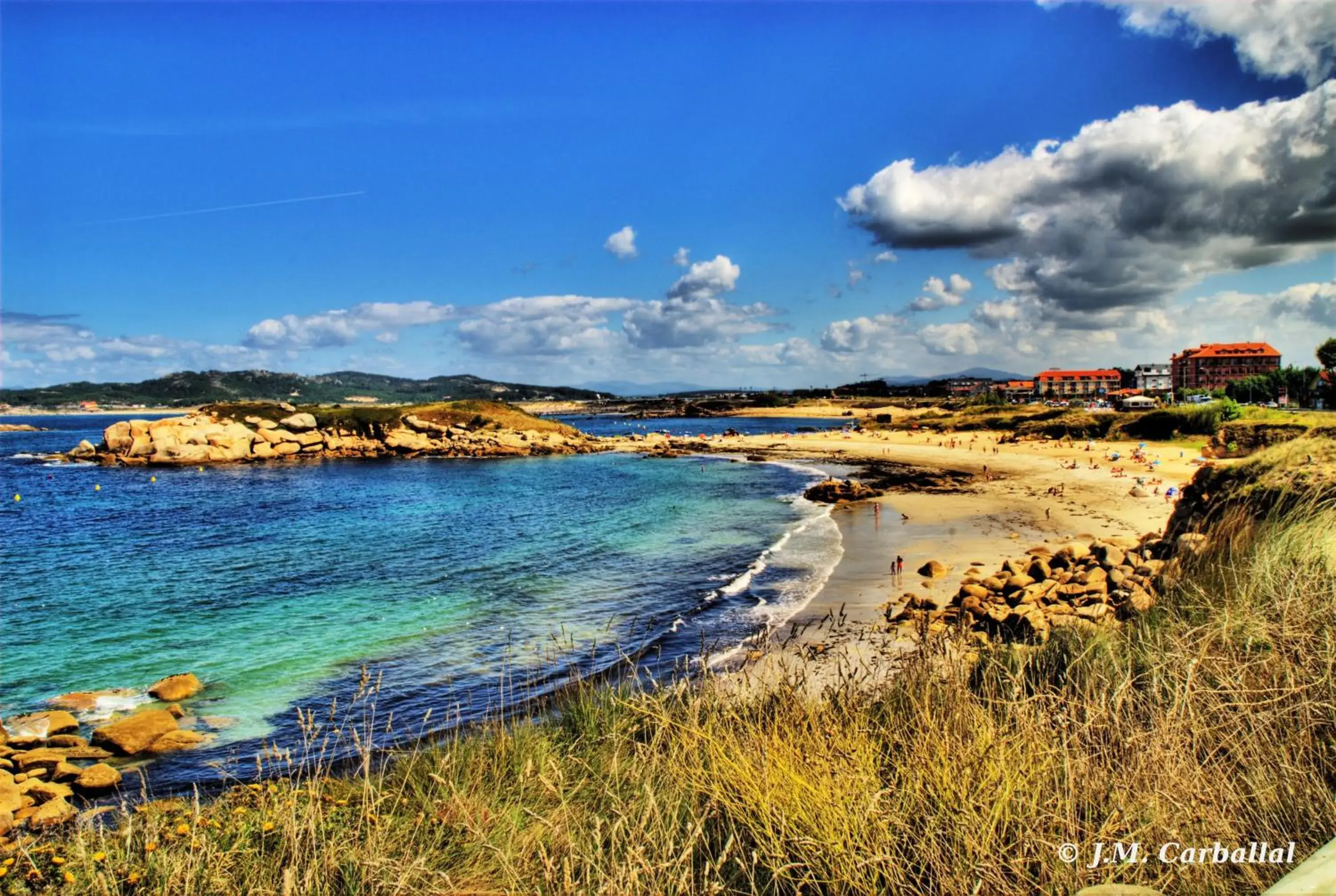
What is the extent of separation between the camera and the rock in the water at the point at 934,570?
20.2 meters

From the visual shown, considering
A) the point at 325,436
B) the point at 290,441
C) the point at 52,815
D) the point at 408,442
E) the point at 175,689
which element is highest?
the point at 325,436

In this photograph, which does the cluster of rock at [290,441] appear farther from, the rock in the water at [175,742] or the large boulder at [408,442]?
the rock in the water at [175,742]

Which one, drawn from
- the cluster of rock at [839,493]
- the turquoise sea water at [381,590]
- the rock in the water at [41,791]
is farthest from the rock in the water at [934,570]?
the rock in the water at [41,791]

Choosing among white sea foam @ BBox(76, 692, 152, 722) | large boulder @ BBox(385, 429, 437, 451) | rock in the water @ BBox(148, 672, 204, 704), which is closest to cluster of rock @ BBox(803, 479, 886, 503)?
rock in the water @ BBox(148, 672, 204, 704)

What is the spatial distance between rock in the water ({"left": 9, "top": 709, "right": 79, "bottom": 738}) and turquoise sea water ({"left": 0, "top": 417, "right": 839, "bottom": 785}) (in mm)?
1047

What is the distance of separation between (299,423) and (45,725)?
75.2 metres

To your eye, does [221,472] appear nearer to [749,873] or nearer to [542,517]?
[542,517]

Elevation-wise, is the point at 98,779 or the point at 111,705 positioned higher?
the point at 98,779

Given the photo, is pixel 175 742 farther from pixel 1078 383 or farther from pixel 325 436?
pixel 1078 383

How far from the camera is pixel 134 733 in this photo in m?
11.0

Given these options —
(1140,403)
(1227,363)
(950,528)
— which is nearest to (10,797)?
(950,528)

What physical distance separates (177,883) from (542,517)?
31522 mm

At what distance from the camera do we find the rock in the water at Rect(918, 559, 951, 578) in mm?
20172

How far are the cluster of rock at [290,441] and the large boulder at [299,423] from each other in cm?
7
